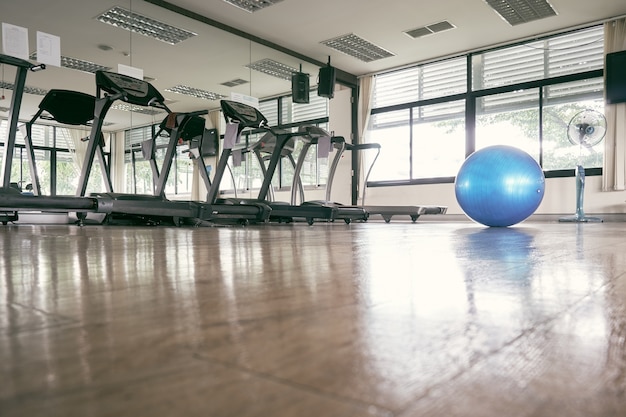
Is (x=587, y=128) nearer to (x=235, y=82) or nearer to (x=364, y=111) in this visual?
(x=364, y=111)

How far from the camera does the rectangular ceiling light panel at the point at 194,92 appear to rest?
9.07m

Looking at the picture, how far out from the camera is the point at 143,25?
6.30 metres

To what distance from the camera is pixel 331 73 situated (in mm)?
7773

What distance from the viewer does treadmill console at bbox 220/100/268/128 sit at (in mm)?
3946

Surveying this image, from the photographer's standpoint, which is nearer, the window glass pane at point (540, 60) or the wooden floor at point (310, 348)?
the wooden floor at point (310, 348)

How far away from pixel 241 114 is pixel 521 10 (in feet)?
14.0

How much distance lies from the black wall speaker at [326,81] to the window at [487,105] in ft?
4.09

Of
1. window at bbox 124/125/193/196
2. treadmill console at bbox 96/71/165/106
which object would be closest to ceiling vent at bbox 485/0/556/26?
treadmill console at bbox 96/71/165/106

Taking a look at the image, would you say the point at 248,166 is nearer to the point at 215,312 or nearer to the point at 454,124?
the point at 454,124

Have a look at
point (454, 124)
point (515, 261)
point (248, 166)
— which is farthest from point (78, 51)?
point (515, 261)

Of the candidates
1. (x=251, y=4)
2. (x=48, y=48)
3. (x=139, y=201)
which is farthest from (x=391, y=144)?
(x=48, y=48)

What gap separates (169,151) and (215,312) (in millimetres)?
3867

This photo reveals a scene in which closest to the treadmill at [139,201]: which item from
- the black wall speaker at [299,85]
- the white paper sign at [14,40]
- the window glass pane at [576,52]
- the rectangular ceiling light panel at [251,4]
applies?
the white paper sign at [14,40]

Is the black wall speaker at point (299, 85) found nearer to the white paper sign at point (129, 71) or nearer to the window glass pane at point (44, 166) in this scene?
the white paper sign at point (129, 71)
